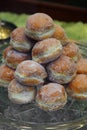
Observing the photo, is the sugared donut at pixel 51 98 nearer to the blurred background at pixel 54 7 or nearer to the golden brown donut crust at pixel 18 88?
the golden brown donut crust at pixel 18 88

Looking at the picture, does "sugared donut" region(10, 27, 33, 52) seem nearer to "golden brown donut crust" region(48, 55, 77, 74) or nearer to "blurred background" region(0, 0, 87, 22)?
"golden brown donut crust" region(48, 55, 77, 74)

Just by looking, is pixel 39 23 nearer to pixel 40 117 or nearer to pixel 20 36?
pixel 20 36

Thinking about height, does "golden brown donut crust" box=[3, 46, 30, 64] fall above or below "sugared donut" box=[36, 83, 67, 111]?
above

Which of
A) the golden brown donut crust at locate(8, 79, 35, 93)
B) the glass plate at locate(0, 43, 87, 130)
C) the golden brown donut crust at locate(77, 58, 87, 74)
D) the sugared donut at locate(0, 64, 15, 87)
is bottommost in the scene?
the glass plate at locate(0, 43, 87, 130)

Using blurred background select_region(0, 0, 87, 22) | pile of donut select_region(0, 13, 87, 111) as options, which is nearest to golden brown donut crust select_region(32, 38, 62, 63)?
pile of donut select_region(0, 13, 87, 111)

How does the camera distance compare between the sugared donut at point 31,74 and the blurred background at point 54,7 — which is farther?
the blurred background at point 54,7

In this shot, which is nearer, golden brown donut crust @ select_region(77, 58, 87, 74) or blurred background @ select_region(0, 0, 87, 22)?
golden brown donut crust @ select_region(77, 58, 87, 74)

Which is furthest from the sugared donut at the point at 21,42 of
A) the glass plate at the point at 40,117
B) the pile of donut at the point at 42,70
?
the glass plate at the point at 40,117

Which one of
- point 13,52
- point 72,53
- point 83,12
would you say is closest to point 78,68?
point 72,53
